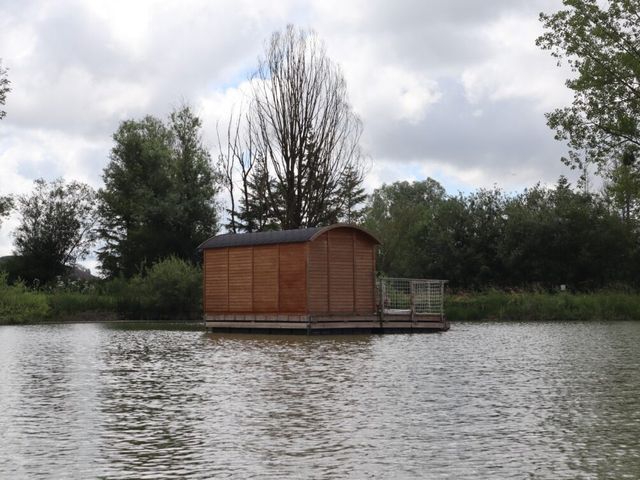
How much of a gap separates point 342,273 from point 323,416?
21.3 meters

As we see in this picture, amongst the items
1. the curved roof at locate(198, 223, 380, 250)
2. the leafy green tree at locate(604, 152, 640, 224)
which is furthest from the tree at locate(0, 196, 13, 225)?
the leafy green tree at locate(604, 152, 640, 224)

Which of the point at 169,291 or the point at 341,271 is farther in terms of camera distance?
the point at 169,291

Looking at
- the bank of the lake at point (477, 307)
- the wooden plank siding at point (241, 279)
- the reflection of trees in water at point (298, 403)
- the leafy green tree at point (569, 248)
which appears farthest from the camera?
the leafy green tree at point (569, 248)

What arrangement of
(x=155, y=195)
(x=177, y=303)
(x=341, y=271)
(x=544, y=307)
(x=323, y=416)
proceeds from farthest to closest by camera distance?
(x=155, y=195)
(x=177, y=303)
(x=544, y=307)
(x=341, y=271)
(x=323, y=416)

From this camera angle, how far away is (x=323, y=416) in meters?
10.4

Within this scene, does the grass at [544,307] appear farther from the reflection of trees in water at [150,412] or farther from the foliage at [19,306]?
the reflection of trees in water at [150,412]

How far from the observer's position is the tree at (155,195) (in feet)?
197

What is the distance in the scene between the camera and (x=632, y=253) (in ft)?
167

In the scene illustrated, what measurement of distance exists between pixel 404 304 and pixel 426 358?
1825 cm

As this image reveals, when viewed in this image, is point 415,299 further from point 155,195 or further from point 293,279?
point 155,195

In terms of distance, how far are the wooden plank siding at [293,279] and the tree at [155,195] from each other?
90.7 feet

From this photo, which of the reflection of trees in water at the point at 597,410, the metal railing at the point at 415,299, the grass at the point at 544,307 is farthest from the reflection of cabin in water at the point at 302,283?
the reflection of trees in water at the point at 597,410

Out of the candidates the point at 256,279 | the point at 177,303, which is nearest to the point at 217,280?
the point at 256,279

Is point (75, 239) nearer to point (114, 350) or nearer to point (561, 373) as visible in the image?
point (114, 350)
